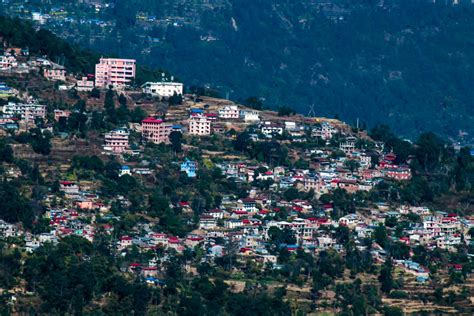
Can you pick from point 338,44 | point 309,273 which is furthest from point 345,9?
point 309,273

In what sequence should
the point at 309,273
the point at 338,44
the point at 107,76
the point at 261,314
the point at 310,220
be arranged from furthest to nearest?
the point at 338,44, the point at 107,76, the point at 310,220, the point at 309,273, the point at 261,314

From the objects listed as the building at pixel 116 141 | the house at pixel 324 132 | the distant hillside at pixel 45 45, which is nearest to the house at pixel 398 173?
the house at pixel 324 132

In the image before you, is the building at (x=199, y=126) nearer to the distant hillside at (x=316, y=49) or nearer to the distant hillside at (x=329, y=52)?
the distant hillside at (x=316, y=49)

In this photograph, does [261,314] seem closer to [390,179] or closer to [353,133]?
[390,179]

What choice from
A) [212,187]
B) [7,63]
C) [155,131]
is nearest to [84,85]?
[7,63]

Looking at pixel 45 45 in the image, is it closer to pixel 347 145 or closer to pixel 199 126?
pixel 199 126

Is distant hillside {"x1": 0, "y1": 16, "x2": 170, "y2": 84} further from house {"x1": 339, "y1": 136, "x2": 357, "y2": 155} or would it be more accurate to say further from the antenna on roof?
the antenna on roof

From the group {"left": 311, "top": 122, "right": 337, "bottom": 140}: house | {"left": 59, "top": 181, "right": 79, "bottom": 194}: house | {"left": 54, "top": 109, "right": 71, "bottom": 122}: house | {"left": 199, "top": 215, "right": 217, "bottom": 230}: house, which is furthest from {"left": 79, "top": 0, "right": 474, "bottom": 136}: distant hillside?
{"left": 59, "top": 181, "right": 79, "bottom": 194}: house
